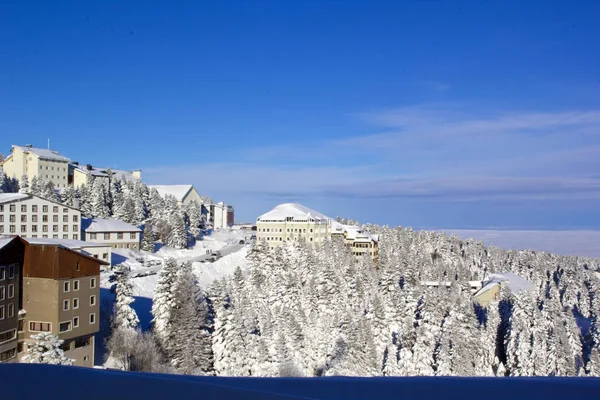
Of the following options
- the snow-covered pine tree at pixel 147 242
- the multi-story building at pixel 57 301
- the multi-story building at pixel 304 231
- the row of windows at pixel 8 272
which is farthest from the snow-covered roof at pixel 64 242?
the multi-story building at pixel 304 231

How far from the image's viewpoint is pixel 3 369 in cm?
476

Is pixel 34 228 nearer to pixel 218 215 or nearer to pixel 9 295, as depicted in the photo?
pixel 9 295

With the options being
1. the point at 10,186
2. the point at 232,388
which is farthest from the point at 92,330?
the point at 10,186

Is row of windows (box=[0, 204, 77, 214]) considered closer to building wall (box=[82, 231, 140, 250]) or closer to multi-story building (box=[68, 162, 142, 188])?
building wall (box=[82, 231, 140, 250])

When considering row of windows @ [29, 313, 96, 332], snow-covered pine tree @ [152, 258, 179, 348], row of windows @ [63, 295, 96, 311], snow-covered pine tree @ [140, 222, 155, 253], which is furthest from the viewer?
snow-covered pine tree @ [140, 222, 155, 253]

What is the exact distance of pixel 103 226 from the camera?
58.0 meters

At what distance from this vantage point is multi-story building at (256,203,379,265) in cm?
8006

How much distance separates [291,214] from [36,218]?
40.9m

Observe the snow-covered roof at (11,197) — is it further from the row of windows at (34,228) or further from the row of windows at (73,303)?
the row of windows at (73,303)

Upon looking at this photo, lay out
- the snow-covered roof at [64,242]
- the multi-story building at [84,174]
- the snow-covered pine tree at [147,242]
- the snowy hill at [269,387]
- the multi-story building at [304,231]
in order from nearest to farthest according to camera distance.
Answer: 1. the snowy hill at [269,387]
2. the snow-covered roof at [64,242]
3. the snow-covered pine tree at [147,242]
4. the multi-story building at [304,231]
5. the multi-story building at [84,174]

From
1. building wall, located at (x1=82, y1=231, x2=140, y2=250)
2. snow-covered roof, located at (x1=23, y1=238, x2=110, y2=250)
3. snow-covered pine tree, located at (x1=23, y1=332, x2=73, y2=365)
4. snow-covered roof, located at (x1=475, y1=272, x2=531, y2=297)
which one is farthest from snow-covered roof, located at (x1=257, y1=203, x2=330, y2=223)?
snow-covered pine tree, located at (x1=23, y1=332, x2=73, y2=365)

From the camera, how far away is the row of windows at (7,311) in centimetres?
2346

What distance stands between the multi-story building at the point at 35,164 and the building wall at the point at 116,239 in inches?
1265

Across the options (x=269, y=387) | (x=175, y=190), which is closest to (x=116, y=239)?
(x=175, y=190)
